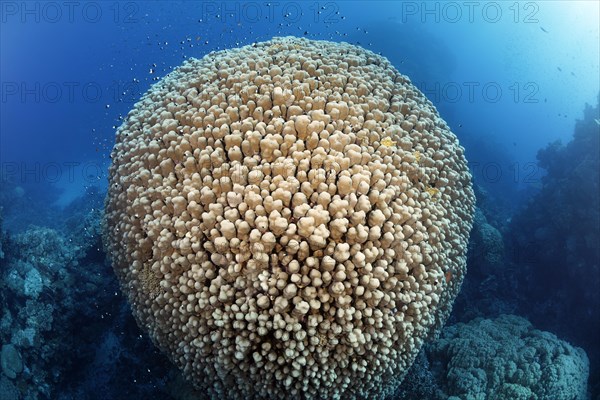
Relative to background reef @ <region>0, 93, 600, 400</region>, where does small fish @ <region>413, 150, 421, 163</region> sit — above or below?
above

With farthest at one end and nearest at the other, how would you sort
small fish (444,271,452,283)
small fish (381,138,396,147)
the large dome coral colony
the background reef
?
1. the background reef
2. small fish (444,271,452,283)
3. small fish (381,138,396,147)
4. the large dome coral colony

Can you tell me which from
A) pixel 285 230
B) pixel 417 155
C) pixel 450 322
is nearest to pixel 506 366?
pixel 450 322

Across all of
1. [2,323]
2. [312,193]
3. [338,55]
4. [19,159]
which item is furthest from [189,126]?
[19,159]

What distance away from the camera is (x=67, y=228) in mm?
12766

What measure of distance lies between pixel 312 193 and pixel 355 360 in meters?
1.40

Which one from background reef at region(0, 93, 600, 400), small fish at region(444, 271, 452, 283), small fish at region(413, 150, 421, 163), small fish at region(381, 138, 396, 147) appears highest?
small fish at region(381, 138, 396, 147)

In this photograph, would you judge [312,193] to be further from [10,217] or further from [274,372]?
[10,217]

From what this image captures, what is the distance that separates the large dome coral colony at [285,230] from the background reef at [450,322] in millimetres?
1562

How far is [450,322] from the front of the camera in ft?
23.8

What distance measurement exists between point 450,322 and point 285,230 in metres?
5.79

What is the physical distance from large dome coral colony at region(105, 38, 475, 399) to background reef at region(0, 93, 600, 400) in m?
1.56

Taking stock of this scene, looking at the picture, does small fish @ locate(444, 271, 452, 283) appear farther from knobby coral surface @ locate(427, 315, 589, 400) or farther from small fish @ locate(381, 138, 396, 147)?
knobby coral surface @ locate(427, 315, 589, 400)

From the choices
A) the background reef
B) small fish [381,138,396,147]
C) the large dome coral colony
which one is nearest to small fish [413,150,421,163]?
the large dome coral colony

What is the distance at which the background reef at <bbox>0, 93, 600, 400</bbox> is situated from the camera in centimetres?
486
